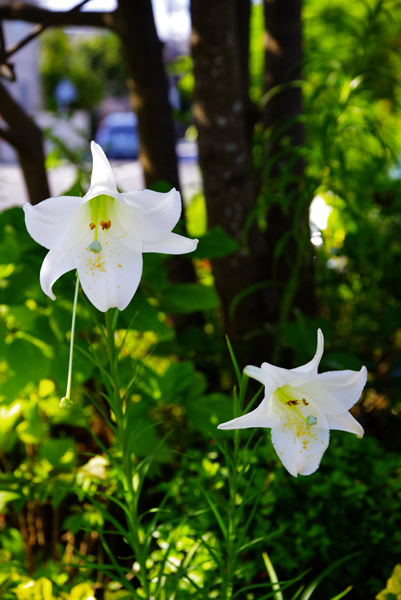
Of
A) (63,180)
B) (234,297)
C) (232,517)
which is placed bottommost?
(63,180)

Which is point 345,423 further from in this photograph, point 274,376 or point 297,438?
point 274,376

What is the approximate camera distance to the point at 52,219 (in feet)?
2.62

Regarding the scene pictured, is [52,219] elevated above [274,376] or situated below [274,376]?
above

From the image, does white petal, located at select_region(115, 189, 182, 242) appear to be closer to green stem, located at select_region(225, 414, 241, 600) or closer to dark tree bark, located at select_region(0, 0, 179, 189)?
green stem, located at select_region(225, 414, 241, 600)

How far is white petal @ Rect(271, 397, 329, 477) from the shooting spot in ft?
2.84

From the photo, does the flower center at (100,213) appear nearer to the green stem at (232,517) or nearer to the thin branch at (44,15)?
the green stem at (232,517)

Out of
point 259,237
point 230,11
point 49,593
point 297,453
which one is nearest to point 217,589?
point 49,593

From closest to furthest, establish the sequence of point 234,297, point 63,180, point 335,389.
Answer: point 335,389
point 234,297
point 63,180

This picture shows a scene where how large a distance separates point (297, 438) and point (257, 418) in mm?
107

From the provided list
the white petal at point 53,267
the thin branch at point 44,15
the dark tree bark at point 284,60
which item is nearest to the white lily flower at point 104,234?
the white petal at point 53,267

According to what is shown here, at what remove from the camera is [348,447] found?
1591 mm

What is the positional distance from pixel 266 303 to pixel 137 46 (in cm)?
124

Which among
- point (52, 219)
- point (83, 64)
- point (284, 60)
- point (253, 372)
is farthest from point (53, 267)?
point (83, 64)

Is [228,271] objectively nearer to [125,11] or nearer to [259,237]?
[259,237]
